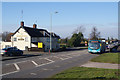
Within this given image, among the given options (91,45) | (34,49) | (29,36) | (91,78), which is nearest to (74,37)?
(29,36)

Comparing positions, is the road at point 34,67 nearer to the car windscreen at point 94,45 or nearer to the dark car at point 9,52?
the dark car at point 9,52

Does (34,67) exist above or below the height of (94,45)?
below

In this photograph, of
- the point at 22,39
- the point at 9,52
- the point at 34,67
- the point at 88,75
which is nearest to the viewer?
the point at 88,75

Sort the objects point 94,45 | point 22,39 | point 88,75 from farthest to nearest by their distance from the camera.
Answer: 1. point 22,39
2. point 94,45
3. point 88,75

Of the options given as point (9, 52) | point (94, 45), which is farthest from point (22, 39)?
point (94, 45)

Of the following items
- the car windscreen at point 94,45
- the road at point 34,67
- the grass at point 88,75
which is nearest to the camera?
the grass at point 88,75

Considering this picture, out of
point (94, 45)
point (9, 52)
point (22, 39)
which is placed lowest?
point (9, 52)

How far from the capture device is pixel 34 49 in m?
42.7

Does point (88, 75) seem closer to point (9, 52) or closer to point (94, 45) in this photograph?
point (9, 52)

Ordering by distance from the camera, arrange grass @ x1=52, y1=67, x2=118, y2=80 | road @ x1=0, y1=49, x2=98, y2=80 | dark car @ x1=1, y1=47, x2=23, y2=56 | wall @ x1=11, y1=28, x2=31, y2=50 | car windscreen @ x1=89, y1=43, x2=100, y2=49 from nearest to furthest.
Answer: grass @ x1=52, y1=67, x2=118, y2=80
road @ x1=0, y1=49, x2=98, y2=80
dark car @ x1=1, y1=47, x2=23, y2=56
car windscreen @ x1=89, y1=43, x2=100, y2=49
wall @ x1=11, y1=28, x2=31, y2=50

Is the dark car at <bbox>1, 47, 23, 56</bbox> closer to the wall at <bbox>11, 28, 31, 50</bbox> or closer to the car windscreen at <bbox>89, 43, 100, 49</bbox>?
the car windscreen at <bbox>89, 43, 100, 49</bbox>

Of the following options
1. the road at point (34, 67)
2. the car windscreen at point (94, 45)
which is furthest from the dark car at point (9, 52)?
the car windscreen at point (94, 45)

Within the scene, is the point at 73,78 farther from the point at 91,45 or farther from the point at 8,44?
the point at 8,44

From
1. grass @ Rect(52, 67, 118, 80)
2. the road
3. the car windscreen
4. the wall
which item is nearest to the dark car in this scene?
the road
